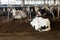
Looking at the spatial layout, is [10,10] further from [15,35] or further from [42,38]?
[42,38]

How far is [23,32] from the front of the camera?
2.61 metres

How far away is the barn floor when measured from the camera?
7.99ft

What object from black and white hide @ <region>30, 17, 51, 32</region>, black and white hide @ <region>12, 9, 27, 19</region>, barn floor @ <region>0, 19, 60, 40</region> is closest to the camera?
barn floor @ <region>0, 19, 60, 40</region>

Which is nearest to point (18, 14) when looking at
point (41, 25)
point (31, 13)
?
point (31, 13)

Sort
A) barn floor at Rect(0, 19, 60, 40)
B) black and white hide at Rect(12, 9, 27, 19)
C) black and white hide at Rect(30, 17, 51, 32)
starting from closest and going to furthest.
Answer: barn floor at Rect(0, 19, 60, 40) → black and white hide at Rect(30, 17, 51, 32) → black and white hide at Rect(12, 9, 27, 19)

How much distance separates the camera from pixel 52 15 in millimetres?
3418

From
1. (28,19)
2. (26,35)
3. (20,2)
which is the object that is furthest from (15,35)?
(20,2)

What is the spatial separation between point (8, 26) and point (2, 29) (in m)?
0.15

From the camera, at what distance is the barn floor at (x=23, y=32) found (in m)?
2.44

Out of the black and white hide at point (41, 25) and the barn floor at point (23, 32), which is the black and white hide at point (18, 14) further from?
the black and white hide at point (41, 25)

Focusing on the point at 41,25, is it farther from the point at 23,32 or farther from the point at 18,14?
the point at 18,14

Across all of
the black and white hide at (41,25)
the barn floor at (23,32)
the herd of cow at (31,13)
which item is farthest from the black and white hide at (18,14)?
the black and white hide at (41,25)

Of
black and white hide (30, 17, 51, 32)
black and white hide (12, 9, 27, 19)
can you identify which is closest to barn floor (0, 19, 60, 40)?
black and white hide (30, 17, 51, 32)

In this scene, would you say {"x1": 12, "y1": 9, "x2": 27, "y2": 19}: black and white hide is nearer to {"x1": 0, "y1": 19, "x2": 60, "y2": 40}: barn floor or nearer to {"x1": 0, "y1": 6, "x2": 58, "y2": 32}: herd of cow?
{"x1": 0, "y1": 6, "x2": 58, "y2": 32}: herd of cow
